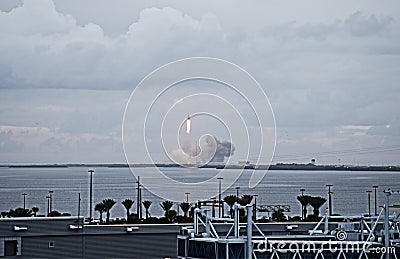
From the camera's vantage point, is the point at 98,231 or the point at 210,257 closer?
the point at 210,257

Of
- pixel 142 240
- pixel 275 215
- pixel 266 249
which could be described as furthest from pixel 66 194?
pixel 266 249

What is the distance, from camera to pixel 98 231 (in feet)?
111

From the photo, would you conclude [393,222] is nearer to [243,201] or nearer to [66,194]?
[243,201]

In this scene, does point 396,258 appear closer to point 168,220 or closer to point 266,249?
point 266,249

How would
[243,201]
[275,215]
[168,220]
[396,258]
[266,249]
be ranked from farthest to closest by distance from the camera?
1. [243,201]
2. [275,215]
3. [168,220]
4. [396,258]
5. [266,249]

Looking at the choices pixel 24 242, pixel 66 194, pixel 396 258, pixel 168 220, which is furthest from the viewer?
pixel 66 194

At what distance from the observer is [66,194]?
549 ft

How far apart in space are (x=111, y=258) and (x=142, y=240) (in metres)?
1.44

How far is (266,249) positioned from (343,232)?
142 inches

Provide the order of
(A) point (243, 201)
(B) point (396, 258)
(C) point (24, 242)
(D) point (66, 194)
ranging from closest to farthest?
(B) point (396, 258) < (C) point (24, 242) < (A) point (243, 201) < (D) point (66, 194)

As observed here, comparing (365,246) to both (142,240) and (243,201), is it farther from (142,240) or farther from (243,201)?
(243,201)

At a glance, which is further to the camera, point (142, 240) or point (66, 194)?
point (66, 194)

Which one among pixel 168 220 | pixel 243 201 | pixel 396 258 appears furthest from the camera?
pixel 243 201

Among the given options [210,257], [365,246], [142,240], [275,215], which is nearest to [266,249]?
[210,257]
